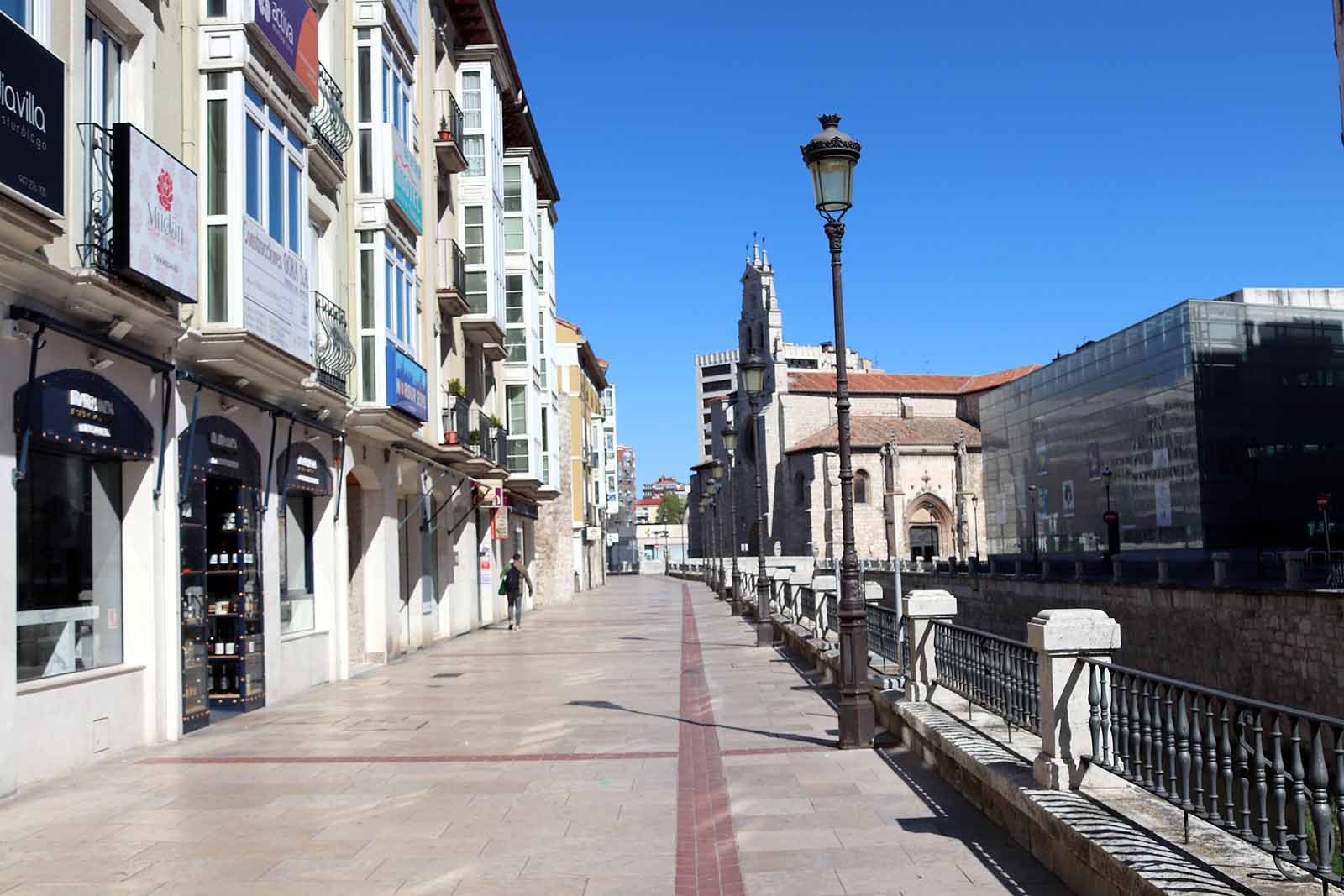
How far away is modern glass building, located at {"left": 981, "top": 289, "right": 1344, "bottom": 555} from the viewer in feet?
132

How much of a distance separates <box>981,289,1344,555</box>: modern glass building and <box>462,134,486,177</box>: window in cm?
2621

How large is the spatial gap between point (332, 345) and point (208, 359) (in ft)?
12.9

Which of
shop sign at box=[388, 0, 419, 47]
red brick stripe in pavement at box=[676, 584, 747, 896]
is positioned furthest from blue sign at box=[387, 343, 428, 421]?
red brick stripe in pavement at box=[676, 584, 747, 896]

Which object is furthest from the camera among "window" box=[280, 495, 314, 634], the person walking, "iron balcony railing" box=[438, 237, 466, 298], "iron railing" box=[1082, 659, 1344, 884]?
the person walking

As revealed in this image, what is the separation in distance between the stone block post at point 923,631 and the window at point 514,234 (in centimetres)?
2507

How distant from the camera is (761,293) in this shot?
323ft

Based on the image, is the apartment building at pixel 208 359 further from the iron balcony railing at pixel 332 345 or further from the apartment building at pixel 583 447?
the apartment building at pixel 583 447

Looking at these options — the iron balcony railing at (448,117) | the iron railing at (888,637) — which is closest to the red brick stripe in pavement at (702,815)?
the iron railing at (888,637)

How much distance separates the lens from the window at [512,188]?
34125 mm

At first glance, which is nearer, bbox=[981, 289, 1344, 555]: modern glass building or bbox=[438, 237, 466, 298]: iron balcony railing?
bbox=[438, 237, 466, 298]: iron balcony railing

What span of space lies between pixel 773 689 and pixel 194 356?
7.98 m

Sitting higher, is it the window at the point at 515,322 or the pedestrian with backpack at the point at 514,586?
the window at the point at 515,322

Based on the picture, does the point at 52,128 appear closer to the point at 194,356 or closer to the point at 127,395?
the point at 127,395

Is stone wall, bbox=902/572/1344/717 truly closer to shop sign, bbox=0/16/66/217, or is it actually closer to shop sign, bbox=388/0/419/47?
shop sign, bbox=388/0/419/47
